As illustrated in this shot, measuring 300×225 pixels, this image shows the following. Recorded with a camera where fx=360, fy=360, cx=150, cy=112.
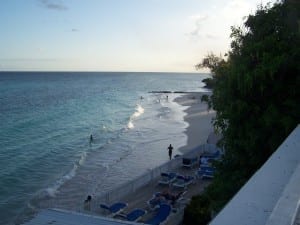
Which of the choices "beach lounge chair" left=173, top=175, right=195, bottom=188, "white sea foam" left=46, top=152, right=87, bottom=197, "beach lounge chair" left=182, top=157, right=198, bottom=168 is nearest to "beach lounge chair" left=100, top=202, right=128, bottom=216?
"beach lounge chair" left=173, top=175, right=195, bottom=188

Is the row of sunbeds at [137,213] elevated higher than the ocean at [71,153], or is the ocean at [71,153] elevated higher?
the row of sunbeds at [137,213]

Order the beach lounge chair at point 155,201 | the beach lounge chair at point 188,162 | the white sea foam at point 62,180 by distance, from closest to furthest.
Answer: the beach lounge chair at point 155,201 → the white sea foam at point 62,180 → the beach lounge chair at point 188,162

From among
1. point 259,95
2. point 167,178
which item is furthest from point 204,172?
point 259,95

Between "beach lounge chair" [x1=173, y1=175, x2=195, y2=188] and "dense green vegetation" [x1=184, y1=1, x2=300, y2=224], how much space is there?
347 inches

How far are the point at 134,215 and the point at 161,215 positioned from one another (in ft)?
4.20

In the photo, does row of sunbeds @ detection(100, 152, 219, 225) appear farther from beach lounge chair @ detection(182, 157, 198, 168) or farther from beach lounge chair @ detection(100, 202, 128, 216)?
beach lounge chair @ detection(182, 157, 198, 168)

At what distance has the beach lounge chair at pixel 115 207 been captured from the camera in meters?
16.1

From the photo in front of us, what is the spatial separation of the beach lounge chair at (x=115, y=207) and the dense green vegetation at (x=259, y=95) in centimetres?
628

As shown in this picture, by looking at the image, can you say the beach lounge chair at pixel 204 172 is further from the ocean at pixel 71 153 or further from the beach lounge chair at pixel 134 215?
the beach lounge chair at pixel 134 215

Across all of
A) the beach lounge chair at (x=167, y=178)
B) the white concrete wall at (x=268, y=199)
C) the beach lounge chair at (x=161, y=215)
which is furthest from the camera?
the beach lounge chair at (x=167, y=178)

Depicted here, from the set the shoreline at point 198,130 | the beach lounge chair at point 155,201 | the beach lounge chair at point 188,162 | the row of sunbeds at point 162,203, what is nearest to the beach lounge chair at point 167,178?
the row of sunbeds at point 162,203

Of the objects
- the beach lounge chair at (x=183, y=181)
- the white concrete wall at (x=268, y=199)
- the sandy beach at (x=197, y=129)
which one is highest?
the white concrete wall at (x=268, y=199)

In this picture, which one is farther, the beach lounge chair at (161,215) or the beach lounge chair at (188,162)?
the beach lounge chair at (188,162)

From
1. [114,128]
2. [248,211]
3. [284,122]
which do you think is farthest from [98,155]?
[248,211]
